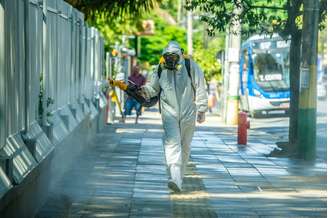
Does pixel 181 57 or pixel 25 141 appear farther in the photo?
pixel 181 57

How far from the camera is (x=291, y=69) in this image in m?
19.8

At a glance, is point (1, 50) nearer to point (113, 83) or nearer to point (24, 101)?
point (24, 101)

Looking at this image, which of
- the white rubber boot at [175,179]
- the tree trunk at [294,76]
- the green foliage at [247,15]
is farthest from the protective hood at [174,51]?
the tree trunk at [294,76]

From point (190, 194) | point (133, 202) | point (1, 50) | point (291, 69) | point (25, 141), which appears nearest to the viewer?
point (1, 50)

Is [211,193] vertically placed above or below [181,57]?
below

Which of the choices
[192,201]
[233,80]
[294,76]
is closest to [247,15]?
[294,76]

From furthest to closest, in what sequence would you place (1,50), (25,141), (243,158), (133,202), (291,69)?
(291,69) < (243,158) < (133,202) < (25,141) < (1,50)

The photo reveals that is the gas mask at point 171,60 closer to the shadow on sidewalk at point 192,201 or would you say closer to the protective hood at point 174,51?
the protective hood at point 174,51

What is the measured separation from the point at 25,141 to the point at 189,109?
125 inches

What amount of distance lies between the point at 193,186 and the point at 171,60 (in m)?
1.71

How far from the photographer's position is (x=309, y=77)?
17.5 m

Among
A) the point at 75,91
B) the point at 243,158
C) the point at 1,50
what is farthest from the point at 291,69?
the point at 1,50

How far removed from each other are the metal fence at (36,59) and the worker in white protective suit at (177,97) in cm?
→ 147

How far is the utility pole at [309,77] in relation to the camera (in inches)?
683
